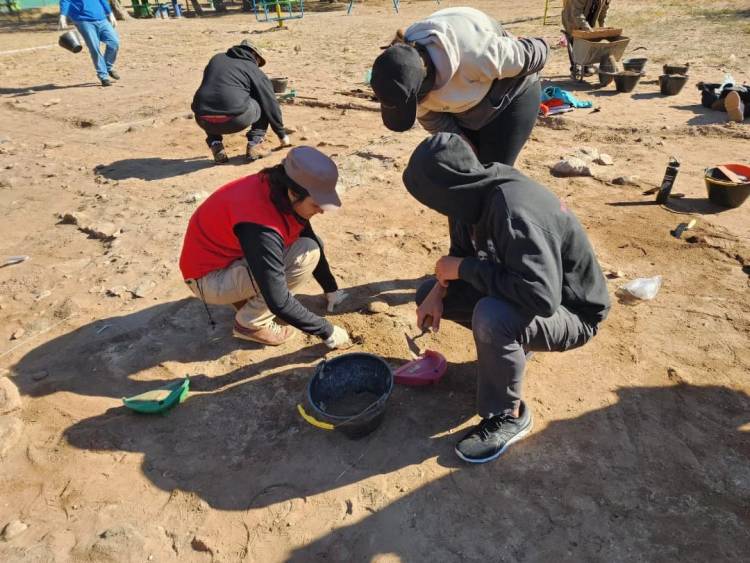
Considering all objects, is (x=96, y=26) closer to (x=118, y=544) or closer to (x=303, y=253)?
(x=303, y=253)

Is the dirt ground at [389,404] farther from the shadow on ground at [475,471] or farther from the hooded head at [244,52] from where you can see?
the hooded head at [244,52]

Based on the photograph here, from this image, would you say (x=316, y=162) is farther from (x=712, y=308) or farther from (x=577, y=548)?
(x=712, y=308)

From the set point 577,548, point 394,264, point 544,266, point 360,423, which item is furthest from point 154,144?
point 577,548

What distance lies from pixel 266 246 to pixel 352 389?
0.84m

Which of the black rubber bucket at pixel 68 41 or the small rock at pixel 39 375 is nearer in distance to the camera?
the small rock at pixel 39 375

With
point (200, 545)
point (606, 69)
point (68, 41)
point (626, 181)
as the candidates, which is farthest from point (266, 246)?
point (68, 41)

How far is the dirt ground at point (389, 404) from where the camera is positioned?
2018mm

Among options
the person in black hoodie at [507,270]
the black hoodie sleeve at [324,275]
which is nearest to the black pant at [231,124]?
the black hoodie sleeve at [324,275]

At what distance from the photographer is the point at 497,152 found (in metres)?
2.77

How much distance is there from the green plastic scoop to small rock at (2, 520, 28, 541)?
620mm

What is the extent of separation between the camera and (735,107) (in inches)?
229

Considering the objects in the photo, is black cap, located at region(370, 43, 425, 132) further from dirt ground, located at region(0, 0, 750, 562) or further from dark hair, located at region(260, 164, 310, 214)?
dirt ground, located at region(0, 0, 750, 562)

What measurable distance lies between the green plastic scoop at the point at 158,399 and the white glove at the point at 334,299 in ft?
3.21

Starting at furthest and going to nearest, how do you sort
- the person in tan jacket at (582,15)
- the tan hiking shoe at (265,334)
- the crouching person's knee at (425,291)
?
the person in tan jacket at (582,15), the tan hiking shoe at (265,334), the crouching person's knee at (425,291)
